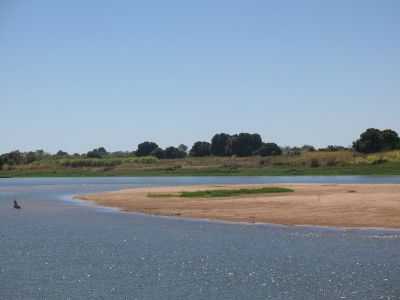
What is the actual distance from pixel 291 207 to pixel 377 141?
84.6m

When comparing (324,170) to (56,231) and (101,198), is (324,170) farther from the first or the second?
(56,231)

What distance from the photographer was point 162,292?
64.7ft

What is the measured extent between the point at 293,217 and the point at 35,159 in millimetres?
154735

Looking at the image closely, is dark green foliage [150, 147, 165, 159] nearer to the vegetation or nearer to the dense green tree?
the vegetation

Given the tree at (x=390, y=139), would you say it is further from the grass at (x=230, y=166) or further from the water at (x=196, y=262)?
the water at (x=196, y=262)

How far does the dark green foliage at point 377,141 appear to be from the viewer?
122125mm

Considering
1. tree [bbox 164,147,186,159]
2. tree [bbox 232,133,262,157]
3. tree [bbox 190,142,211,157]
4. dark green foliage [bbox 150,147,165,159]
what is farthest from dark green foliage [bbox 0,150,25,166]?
tree [bbox 232,133,262,157]

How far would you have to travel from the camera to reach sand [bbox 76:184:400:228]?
3519cm

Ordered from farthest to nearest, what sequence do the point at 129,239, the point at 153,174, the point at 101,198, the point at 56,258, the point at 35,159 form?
the point at 35,159 < the point at 153,174 < the point at 101,198 < the point at 129,239 < the point at 56,258

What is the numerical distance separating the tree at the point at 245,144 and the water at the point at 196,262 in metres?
123

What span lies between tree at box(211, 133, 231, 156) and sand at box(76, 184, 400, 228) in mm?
108896

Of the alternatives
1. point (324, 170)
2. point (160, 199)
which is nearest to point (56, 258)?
point (160, 199)

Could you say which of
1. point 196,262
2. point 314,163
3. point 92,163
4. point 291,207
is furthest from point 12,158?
point 196,262

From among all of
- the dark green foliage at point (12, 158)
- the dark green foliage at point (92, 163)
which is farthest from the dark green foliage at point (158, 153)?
the dark green foliage at point (12, 158)
